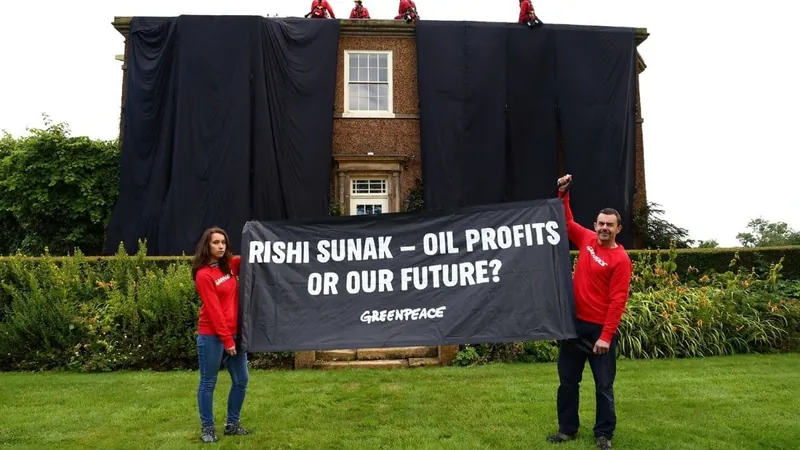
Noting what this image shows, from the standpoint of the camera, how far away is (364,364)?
27.1 ft

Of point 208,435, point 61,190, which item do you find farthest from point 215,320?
point 61,190

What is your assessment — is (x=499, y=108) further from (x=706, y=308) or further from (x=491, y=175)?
(x=706, y=308)

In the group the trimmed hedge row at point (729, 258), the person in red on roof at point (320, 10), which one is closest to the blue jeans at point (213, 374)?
the trimmed hedge row at point (729, 258)

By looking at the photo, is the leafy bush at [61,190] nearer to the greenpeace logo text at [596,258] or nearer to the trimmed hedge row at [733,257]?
the trimmed hedge row at [733,257]

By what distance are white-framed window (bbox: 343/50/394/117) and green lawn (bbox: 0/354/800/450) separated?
9713mm

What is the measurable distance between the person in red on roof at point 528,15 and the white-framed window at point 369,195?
5656 millimetres

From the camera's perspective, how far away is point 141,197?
14.6 m

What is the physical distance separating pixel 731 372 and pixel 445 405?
407 centimetres

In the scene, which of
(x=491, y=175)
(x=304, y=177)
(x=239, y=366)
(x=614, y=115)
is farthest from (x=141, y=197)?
(x=614, y=115)

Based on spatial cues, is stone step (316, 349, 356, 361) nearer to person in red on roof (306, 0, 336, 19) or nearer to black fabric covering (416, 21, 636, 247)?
black fabric covering (416, 21, 636, 247)

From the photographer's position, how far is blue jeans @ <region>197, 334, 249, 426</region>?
4.45 meters

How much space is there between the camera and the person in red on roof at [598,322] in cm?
419

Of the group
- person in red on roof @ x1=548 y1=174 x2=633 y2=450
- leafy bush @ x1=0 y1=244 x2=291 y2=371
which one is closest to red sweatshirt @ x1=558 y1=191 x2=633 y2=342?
person in red on roof @ x1=548 y1=174 x2=633 y2=450

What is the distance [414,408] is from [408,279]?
159 cm
